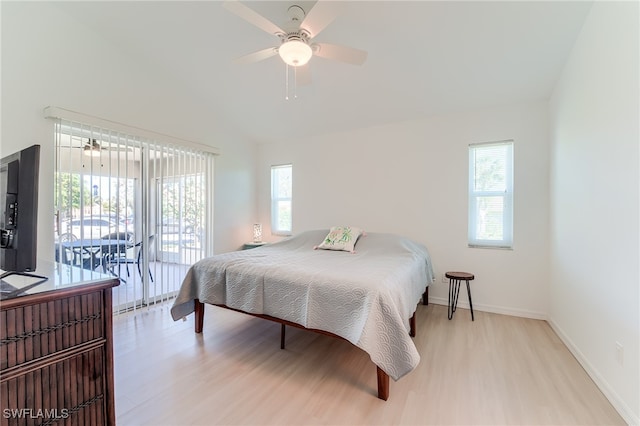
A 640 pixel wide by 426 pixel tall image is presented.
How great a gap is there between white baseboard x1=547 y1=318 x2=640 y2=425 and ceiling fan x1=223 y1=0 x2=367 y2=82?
273cm

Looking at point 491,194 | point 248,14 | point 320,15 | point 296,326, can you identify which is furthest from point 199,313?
point 491,194

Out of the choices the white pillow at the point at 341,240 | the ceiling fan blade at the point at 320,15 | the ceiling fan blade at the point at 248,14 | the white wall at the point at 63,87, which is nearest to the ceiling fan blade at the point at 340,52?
the ceiling fan blade at the point at 320,15

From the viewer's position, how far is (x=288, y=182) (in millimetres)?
4785

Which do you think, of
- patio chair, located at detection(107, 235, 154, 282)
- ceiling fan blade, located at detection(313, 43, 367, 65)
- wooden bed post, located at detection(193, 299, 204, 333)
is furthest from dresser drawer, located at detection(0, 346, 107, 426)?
patio chair, located at detection(107, 235, 154, 282)

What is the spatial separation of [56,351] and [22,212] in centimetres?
70

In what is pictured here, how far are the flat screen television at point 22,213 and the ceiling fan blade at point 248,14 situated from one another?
1.31 metres

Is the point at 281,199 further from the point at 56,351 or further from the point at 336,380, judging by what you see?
the point at 56,351

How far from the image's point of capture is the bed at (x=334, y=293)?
1.71 metres

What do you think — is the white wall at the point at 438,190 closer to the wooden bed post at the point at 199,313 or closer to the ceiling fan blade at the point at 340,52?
the ceiling fan blade at the point at 340,52

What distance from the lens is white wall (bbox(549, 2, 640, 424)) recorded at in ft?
5.24

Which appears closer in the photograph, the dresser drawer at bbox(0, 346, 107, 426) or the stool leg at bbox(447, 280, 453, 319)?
the dresser drawer at bbox(0, 346, 107, 426)

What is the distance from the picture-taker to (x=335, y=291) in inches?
76.0

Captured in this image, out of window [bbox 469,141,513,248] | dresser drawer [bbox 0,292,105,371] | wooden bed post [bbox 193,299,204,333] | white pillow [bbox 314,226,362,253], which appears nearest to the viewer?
dresser drawer [bbox 0,292,105,371]

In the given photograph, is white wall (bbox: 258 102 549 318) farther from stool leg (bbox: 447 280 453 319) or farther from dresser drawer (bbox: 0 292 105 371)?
dresser drawer (bbox: 0 292 105 371)
